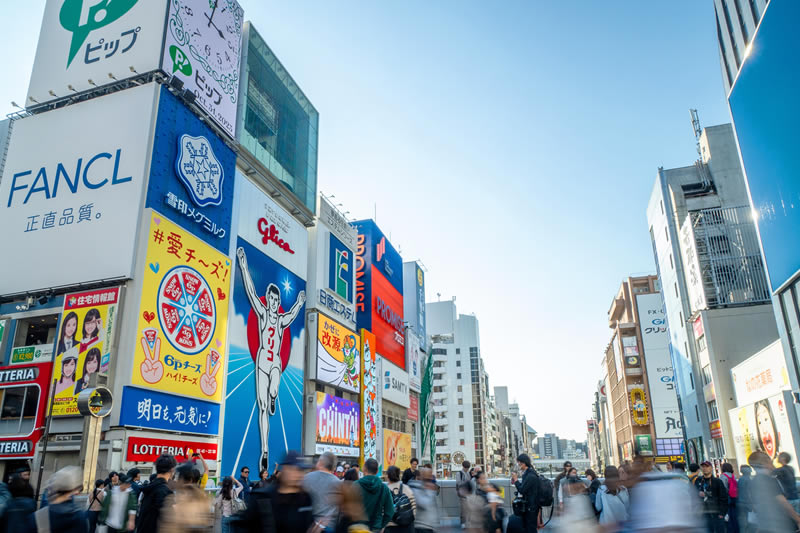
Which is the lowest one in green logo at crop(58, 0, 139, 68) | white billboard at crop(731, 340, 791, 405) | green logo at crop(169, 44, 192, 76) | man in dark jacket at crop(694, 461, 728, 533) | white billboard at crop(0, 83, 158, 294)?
man in dark jacket at crop(694, 461, 728, 533)

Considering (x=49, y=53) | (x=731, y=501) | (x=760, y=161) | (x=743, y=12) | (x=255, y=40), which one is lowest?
(x=731, y=501)

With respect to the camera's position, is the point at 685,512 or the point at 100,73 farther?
the point at 100,73

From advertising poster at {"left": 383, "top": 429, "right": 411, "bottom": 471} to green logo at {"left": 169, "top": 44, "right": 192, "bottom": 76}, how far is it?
91.0ft

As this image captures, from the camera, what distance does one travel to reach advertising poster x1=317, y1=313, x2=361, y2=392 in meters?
32.3

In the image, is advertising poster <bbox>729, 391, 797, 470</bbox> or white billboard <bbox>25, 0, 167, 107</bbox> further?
white billboard <bbox>25, 0, 167, 107</bbox>

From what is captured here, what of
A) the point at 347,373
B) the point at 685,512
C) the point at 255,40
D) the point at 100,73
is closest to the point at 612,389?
the point at 347,373

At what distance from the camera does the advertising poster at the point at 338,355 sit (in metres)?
32.3

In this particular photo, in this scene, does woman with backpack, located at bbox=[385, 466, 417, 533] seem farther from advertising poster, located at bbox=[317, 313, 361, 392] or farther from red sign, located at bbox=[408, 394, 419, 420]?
red sign, located at bbox=[408, 394, 419, 420]

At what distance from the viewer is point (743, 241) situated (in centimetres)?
4012

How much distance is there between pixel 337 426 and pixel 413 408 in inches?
755

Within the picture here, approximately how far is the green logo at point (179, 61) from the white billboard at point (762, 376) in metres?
27.8

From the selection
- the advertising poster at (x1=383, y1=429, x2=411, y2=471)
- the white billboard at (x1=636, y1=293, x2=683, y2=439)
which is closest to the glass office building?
the advertising poster at (x1=383, y1=429, x2=411, y2=471)

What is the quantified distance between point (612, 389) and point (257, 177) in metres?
74.0

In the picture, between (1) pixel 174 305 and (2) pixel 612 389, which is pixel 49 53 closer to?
(1) pixel 174 305
